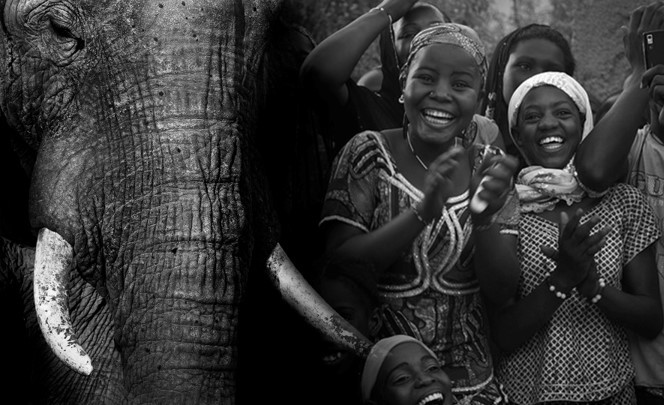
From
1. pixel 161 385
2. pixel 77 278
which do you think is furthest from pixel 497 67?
pixel 161 385

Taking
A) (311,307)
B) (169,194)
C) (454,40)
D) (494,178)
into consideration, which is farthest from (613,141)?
(169,194)

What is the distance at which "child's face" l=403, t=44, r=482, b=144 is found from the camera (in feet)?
11.3

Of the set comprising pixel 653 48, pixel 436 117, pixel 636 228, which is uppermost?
pixel 653 48

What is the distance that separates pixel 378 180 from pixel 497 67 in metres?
0.97

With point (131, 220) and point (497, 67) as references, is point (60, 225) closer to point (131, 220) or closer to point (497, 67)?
point (131, 220)

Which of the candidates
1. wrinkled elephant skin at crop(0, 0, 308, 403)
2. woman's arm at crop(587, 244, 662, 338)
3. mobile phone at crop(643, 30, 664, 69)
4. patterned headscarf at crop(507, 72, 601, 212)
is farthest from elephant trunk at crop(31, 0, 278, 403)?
mobile phone at crop(643, 30, 664, 69)

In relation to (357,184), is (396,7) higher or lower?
higher

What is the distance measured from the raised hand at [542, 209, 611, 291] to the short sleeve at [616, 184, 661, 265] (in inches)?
10.0

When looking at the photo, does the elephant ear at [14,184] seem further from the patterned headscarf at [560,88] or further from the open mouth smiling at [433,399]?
the patterned headscarf at [560,88]

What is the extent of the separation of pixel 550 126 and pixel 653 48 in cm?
42

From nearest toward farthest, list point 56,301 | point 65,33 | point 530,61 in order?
point 56,301, point 65,33, point 530,61

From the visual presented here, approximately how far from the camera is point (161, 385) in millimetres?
2732

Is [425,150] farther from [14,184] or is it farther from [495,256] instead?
[14,184]

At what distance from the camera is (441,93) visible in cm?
343
